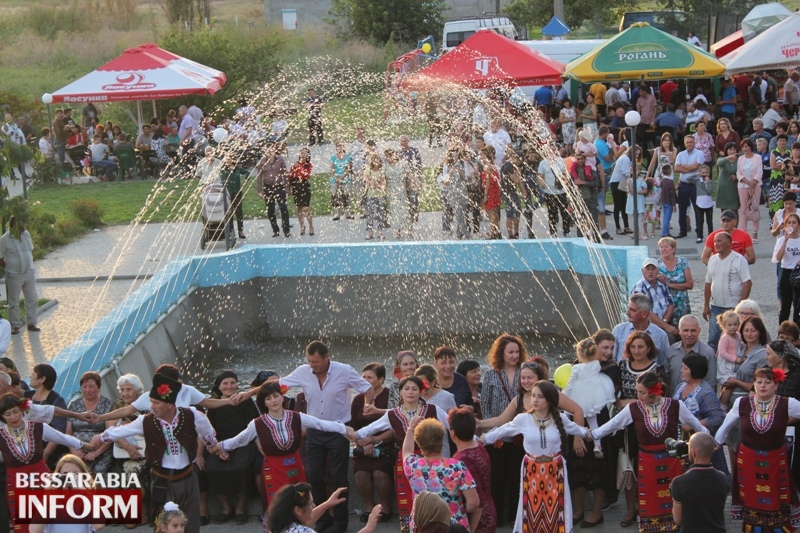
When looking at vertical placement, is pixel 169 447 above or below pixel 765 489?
above

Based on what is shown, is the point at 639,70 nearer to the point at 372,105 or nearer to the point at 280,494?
the point at 372,105

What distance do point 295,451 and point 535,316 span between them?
6476 mm

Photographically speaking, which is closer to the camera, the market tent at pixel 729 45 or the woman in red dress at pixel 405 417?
the woman in red dress at pixel 405 417

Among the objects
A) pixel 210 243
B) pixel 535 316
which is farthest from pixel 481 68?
pixel 535 316

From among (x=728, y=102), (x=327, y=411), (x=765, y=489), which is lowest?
(x=765, y=489)

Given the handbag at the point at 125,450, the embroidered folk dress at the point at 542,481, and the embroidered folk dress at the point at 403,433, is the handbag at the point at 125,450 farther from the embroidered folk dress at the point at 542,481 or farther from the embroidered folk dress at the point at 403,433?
the embroidered folk dress at the point at 542,481

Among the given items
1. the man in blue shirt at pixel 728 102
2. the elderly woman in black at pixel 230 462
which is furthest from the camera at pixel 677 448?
the man in blue shirt at pixel 728 102

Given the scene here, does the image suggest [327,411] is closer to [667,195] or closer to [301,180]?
[667,195]

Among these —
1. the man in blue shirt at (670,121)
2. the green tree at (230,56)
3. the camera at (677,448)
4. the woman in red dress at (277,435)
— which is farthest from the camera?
the green tree at (230,56)

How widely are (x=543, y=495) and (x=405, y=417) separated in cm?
113

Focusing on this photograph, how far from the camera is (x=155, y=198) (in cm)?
2459

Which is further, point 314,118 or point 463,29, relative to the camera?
point 463,29

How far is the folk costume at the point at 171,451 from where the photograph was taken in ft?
27.1

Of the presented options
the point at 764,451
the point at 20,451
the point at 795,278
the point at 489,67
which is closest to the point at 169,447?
the point at 20,451
